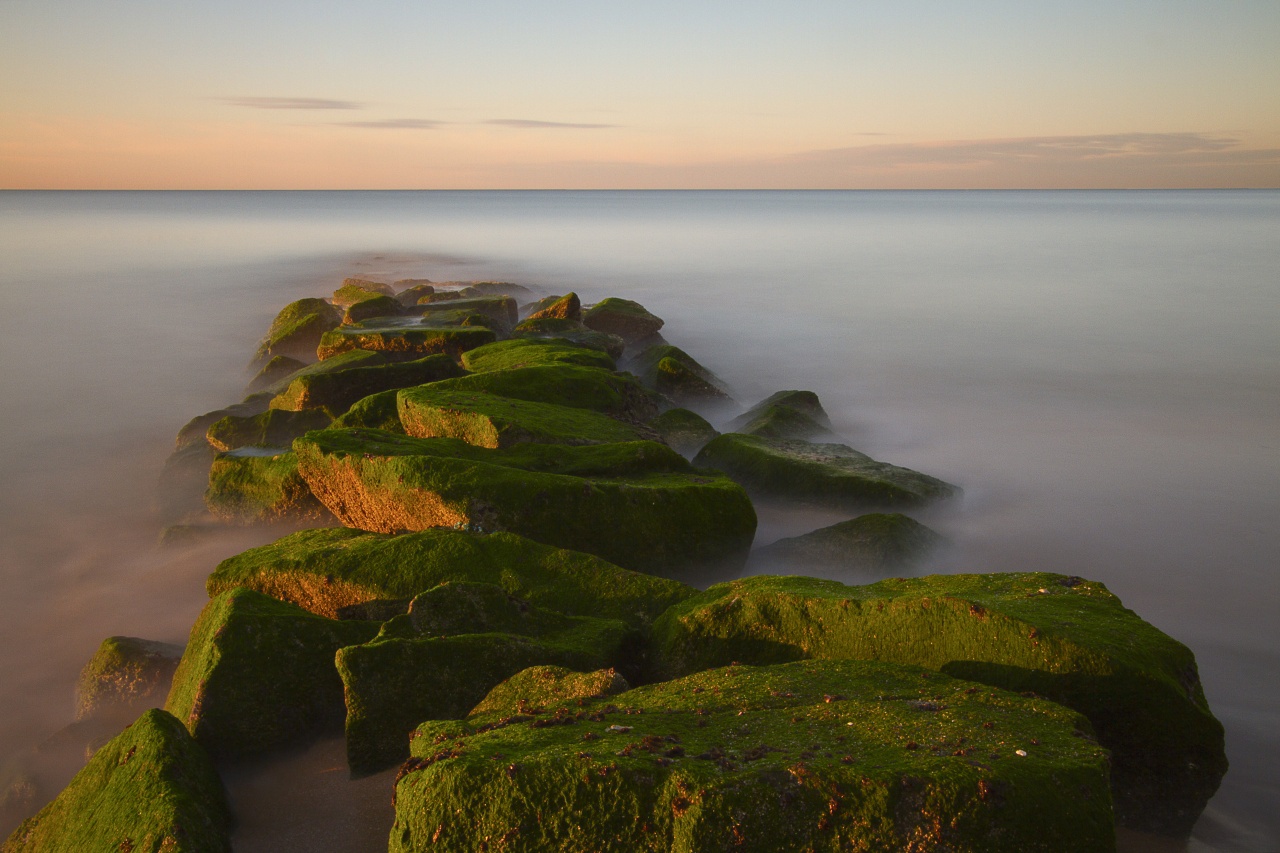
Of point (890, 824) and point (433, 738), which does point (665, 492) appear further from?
point (890, 824)

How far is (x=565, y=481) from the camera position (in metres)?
6.82

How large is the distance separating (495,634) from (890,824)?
2.33 metres

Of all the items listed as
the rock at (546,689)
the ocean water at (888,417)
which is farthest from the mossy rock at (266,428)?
the rock at (546,689)

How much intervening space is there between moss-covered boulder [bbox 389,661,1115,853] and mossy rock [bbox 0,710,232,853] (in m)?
1.09

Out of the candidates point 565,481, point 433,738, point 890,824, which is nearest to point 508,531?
point 565,481

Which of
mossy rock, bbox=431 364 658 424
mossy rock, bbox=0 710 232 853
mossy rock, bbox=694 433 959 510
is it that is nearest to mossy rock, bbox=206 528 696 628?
mossy rock, bbox=0 710 232 853

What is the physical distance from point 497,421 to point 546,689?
13.9ft

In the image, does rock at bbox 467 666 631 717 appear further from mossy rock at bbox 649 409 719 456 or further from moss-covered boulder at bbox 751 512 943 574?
mossy rock at bbox 649 409 719 456

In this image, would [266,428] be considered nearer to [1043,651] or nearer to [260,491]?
[260,491]

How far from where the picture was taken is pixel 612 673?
426cm

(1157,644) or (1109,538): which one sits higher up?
(1157,644)

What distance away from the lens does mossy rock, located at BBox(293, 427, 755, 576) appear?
668 centimetres

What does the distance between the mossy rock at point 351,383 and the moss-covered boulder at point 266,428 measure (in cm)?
30

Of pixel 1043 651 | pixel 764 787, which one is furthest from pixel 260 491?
pixel 1043 651
